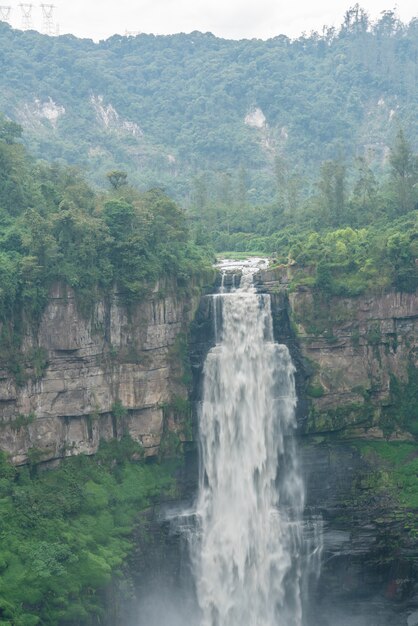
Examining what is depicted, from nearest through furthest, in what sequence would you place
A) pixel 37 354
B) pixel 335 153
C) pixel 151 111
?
pixel 37 354
pixel 335 153
pixel 151 111

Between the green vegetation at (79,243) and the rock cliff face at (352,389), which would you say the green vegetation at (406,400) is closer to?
the rock cliff face at (352,389)

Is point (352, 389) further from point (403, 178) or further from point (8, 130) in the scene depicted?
point (8, 130)

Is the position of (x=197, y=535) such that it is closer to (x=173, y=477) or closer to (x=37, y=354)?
(x=173, y=477)

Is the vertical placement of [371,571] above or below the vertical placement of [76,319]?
below

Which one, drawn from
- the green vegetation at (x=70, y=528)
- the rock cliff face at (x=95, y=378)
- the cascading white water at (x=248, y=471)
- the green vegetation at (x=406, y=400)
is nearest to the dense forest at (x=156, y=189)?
the green vegetation at (x=70, y=528)

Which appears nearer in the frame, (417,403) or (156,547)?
(156,547)

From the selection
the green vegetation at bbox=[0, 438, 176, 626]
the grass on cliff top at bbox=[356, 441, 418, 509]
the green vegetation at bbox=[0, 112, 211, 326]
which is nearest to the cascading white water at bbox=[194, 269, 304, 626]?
the green vegetation at bbox=[0, 438, 176, 626]

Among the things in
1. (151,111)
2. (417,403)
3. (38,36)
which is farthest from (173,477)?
(38,36)
